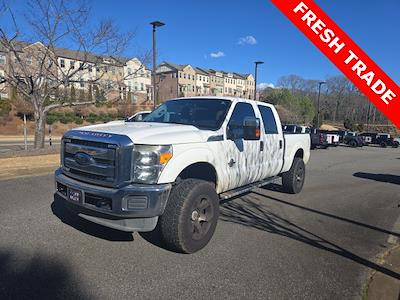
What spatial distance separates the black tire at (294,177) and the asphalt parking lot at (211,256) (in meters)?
0.99

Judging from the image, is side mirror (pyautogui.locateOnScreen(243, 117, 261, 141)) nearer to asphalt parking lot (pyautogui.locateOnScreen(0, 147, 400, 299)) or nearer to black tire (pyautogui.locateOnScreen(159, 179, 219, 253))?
black tire (pyautogui.locateOnScreen(159, 179, 219, 253))

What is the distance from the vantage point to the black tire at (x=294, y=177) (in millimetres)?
7285

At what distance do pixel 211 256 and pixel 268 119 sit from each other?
3.18 metres

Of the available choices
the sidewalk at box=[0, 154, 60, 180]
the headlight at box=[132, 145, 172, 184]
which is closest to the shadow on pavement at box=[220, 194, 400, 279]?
the headlight at box=[132, 145, 172, 184]

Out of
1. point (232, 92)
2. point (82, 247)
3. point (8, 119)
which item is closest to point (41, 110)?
point (82, 247)

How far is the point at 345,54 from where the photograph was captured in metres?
1.76

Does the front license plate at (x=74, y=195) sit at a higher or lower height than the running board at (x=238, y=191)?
higher

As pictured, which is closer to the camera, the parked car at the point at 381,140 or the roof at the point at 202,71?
the parked car at the point at 381,140

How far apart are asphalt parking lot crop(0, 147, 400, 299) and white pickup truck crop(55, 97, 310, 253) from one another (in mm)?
439

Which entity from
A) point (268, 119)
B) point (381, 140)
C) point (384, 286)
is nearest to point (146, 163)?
point (384, 286)

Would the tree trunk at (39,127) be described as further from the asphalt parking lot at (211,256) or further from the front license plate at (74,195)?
the front license plate at (74,195)

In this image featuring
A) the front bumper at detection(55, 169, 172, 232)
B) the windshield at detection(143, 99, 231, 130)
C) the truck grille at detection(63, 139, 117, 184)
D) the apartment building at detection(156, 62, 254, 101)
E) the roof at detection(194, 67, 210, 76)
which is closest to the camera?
the front bumper at detection(55, 169, 172, 232)

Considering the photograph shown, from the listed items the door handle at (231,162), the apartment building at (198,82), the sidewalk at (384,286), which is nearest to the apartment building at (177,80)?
the apartment building at (198,82)

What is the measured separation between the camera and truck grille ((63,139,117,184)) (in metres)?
3.64
